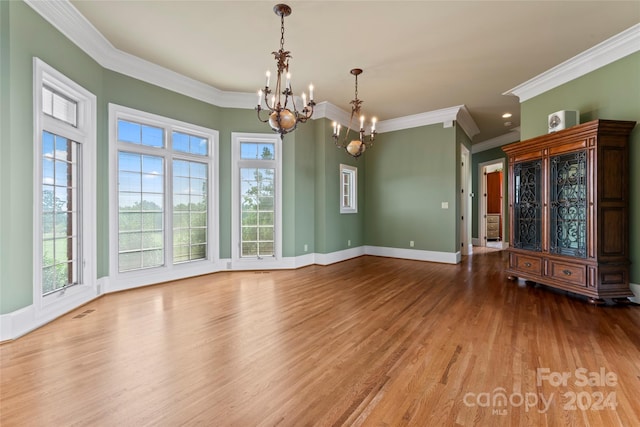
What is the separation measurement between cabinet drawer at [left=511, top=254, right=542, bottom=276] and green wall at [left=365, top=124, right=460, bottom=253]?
160 centimetres

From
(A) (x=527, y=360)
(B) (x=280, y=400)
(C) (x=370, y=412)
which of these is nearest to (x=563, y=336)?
(A) (x=527, y=360)

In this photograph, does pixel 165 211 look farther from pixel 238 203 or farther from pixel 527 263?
pixel 527 263

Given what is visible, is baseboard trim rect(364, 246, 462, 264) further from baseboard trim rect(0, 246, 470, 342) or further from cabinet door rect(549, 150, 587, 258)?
cabinet door rect(549, 150, 587, 258)

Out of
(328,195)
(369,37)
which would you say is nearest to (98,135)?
(369,37)

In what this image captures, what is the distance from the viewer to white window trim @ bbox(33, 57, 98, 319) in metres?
2.80

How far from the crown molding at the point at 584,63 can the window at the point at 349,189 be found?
325 centimetres

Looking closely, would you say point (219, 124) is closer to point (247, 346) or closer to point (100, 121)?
point (100, 121)

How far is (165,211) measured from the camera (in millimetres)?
4539

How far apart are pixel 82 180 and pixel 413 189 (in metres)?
5.86

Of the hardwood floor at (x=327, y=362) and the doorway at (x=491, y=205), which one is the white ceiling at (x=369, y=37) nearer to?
the hardwood floor at (x=327, y=362)

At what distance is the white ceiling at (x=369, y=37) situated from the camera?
299cm

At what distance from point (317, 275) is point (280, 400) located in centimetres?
330

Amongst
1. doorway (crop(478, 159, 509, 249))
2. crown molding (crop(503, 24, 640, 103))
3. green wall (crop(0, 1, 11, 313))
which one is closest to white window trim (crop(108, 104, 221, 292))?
green wall (crop(0, 1, 11, 313))

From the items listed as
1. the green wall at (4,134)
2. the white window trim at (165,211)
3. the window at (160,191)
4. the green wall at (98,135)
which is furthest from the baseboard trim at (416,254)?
the green wall at (4,134)
